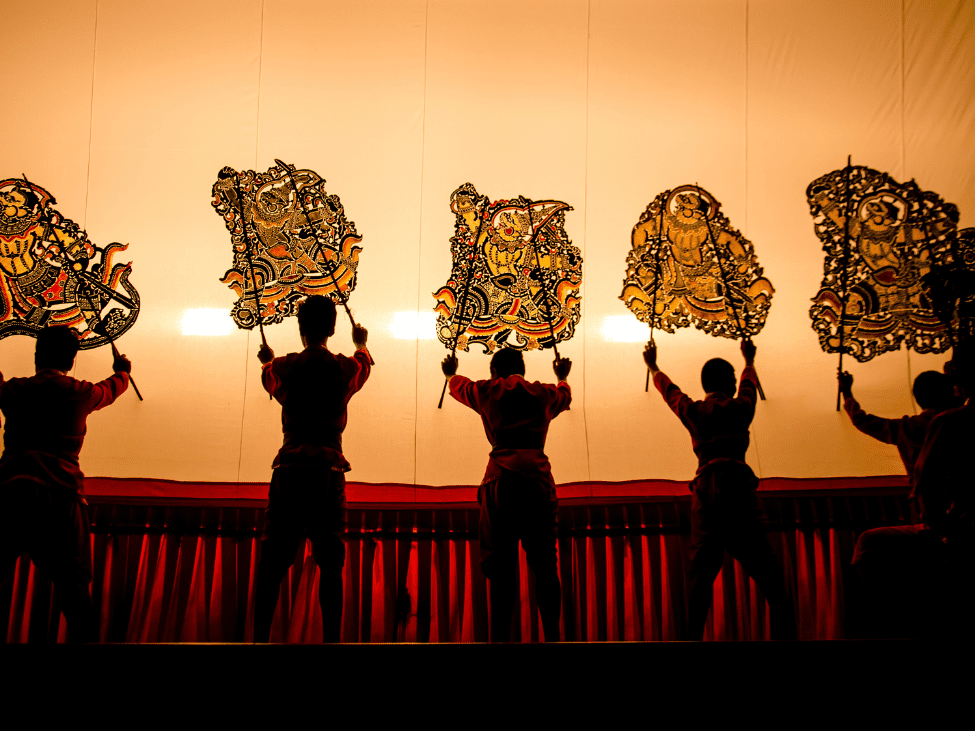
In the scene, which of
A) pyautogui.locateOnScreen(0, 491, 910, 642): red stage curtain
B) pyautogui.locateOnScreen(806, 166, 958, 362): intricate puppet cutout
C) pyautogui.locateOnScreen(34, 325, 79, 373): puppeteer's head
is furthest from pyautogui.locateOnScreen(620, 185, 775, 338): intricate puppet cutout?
pyautogui.locateOnScreen(34, 325, 79, 373): puppeteer's head

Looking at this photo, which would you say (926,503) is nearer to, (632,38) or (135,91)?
(632,38)

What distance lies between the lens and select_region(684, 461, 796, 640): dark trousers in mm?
2924

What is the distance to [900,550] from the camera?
2.56 m

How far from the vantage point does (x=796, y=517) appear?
149 inches

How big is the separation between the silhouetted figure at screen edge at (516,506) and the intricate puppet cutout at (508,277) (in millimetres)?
865

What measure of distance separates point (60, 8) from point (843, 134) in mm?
4164

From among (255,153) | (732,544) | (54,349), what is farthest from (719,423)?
(255,153)

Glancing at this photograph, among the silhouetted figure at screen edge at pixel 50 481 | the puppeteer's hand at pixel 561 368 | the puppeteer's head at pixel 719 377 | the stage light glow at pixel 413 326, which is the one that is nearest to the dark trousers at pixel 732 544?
the puppeteer's head at pixel 719 377

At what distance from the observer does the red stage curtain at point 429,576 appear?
3.56m

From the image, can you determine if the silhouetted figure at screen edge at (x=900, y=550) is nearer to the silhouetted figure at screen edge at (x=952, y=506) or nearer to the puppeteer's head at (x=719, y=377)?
the silhouetted figure at screen edge at (x=952, y=506)

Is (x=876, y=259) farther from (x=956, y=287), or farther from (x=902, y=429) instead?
(x=902, y=429)

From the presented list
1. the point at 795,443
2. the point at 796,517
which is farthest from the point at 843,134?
the point at 796,517

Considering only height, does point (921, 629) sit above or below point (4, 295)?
below

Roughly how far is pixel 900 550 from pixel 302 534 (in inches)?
78.5
